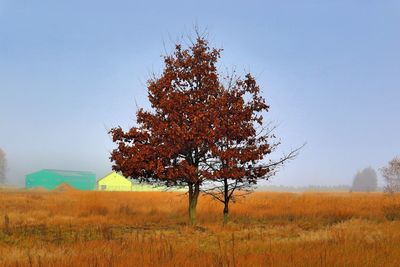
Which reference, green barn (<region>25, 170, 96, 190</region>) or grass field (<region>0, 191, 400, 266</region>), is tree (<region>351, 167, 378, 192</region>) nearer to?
green barn (<region>25, 170, 96, 190</region>)

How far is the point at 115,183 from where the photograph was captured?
276 feet

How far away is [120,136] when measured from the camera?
19.4 meters

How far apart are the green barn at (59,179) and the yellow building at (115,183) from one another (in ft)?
26.5

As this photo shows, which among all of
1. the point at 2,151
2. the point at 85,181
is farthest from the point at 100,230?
the point at 2,151

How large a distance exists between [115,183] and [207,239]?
71.9 m

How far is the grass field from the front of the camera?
325 inches

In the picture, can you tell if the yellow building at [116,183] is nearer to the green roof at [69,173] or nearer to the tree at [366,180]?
the green roof at [69,173]

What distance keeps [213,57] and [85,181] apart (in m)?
80.8

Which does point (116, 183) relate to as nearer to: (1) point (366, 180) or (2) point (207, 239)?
(2) point (207, 239)

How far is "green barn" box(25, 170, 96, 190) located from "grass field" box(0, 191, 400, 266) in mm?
65077

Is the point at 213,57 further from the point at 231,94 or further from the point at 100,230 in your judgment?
the point at 100,230

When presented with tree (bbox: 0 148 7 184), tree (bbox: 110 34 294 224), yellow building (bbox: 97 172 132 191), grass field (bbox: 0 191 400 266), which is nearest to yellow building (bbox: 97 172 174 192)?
yellow building (bbox: 97 172 132 191)

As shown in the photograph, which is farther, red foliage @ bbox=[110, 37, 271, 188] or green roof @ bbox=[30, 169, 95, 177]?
green roof @ bbox=[30, 169, 95, 177]

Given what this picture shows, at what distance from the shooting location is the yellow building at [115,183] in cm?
8300
